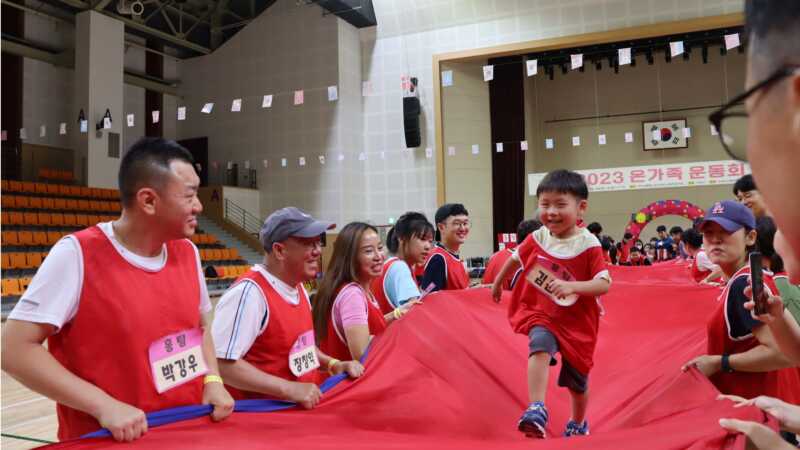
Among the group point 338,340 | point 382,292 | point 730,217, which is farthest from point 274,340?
point 730,217

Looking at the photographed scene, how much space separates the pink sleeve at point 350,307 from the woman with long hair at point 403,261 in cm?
69

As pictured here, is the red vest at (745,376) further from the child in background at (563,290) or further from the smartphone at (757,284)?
the smartphone at (757,284)

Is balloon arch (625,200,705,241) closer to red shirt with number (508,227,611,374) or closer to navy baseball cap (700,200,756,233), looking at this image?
red shirt with number (508,227,611,374)

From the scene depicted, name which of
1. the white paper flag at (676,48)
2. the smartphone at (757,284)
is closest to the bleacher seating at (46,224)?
the smartphone at (757,284)

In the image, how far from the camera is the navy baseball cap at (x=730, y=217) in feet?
6.61

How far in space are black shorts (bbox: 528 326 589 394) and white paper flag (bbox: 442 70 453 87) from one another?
11.5 meters

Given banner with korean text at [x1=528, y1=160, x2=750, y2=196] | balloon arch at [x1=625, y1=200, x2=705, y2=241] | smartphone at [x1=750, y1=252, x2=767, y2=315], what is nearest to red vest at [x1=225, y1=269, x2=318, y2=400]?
smartphone at [x1=750, y1=252, x2=767, y2=315]

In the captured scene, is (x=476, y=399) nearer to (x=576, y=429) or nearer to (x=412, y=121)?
(x=576, y=429)

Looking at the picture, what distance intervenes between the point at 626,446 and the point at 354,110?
13620mm

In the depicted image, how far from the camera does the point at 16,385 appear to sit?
4566 millimetres

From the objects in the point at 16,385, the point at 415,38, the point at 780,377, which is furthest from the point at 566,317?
the point at 415,38

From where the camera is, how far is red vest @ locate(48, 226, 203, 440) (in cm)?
139

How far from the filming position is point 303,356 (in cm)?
188

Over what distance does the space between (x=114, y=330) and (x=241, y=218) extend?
14.2m
